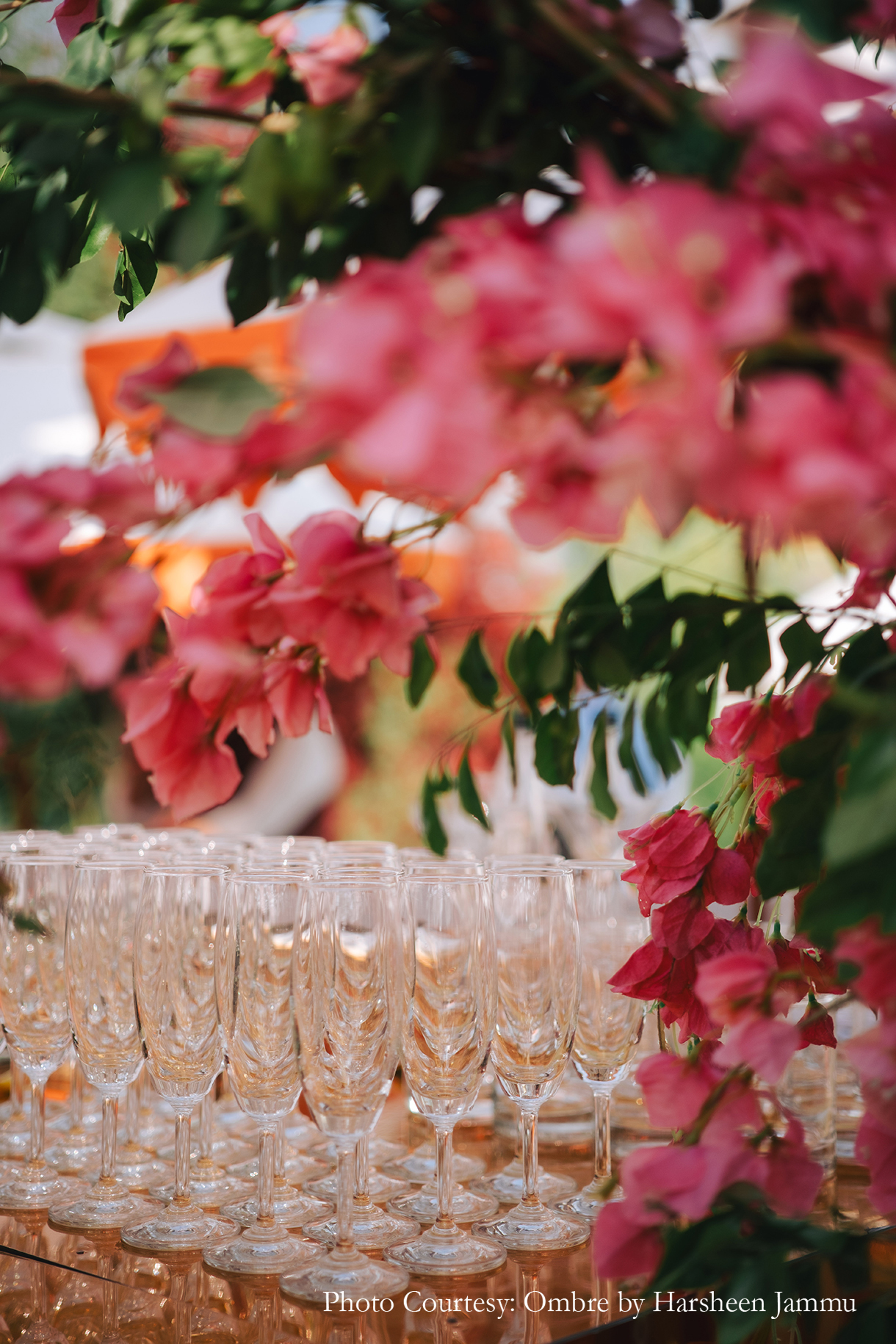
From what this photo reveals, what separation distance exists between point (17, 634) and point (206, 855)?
657 millimetres

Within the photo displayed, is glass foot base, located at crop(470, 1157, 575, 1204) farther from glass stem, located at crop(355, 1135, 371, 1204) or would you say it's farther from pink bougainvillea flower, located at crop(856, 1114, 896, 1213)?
pink bougainvillea flower, located at crop(856, 1114, 896, 1213)

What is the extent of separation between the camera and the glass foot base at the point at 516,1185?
0.96 meters

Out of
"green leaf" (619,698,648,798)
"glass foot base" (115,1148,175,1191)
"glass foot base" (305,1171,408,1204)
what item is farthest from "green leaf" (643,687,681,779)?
"glass foot base" (115,1148,175,1191)

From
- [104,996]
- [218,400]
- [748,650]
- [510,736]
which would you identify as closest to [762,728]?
[748,650]

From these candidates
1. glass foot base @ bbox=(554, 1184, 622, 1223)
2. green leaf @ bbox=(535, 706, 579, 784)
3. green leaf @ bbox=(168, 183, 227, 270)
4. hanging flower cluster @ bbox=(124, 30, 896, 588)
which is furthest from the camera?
glass foot base @ bbox=(554, 1184, 622, 1223)

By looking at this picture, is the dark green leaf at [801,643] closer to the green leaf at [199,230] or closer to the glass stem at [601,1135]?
the green leaf at [199,230]

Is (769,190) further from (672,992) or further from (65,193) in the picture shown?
(672,992)

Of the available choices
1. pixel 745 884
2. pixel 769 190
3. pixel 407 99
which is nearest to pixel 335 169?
pixel 407 99

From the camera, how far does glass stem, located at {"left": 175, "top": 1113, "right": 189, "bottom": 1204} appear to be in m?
0.89

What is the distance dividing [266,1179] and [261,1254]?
64mm

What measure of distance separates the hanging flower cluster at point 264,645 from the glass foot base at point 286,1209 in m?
0.48

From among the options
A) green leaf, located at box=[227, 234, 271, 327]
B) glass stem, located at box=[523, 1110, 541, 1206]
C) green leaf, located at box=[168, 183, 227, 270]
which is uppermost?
green leaf, located at box=[168, 183, 227, 270]

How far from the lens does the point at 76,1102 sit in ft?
3.76

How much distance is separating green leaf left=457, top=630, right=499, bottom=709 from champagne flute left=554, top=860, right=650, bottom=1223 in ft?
0.91
